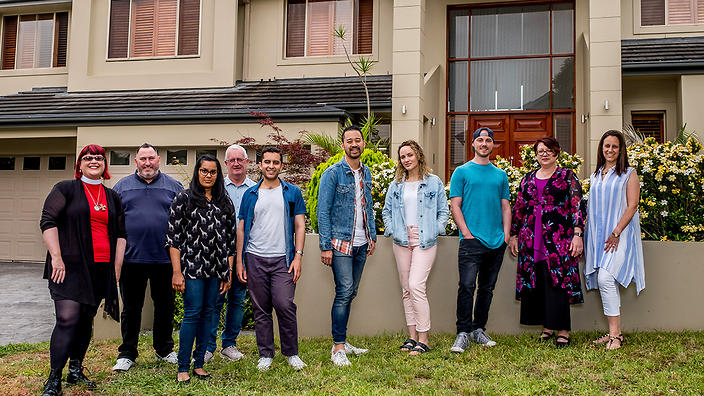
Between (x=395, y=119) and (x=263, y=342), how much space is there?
6847 millimetres

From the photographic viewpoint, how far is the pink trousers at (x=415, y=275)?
16.4 ft

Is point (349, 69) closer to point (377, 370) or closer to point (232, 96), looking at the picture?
point (232, 96)

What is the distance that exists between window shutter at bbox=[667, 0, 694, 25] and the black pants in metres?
8.73

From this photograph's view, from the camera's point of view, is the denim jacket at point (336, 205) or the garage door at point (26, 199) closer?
the denim jacket at point (336, 205)

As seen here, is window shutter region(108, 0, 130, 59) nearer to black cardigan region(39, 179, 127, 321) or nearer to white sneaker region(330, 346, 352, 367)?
black cardigan region(39, 179, 127, 321)

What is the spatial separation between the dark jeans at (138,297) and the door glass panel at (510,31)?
937 centimetres

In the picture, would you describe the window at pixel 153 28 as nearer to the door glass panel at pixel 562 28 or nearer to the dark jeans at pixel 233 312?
the door glass panel at pixel 562 28

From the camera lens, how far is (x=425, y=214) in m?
5.07

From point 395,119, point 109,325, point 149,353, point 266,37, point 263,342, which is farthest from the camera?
point 266,37

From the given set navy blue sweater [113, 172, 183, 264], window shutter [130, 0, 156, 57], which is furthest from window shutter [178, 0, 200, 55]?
navy blue sweater [113, 172, 183, 264]

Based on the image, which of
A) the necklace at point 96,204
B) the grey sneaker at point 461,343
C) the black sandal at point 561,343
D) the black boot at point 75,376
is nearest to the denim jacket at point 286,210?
the necklace at point 96,204

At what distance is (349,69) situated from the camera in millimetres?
12445

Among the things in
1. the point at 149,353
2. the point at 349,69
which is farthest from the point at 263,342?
the point at 349,69

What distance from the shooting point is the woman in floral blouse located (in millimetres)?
5098
